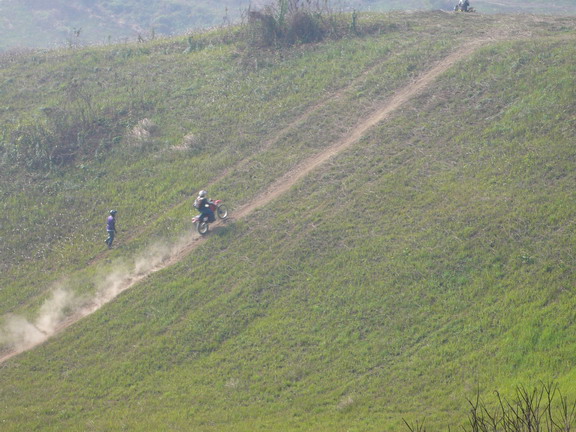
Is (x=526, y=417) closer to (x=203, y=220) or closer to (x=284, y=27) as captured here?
(x=203, y=220)

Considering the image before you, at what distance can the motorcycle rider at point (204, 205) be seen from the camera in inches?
919

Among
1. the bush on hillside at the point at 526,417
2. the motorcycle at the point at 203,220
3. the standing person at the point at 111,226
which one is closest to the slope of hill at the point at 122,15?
the standing person at the point at 111,226

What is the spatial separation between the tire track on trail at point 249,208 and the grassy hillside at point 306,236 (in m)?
0.46

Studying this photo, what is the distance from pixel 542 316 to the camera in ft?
53.3

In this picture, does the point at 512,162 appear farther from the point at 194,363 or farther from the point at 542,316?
the point at 194,363

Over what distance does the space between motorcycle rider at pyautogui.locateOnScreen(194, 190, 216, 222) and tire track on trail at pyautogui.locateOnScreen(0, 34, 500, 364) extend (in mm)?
721

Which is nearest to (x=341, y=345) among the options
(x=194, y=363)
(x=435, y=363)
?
(x=435, y=363)

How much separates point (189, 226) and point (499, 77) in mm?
16756

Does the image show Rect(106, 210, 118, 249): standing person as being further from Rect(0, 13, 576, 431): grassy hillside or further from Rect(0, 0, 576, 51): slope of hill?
Rect(0, 0, 576, 51): slope of hill

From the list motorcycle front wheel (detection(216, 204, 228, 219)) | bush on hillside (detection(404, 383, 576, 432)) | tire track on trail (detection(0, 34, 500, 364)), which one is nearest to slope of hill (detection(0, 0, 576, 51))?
tire track on trail (detection(0, 34, 500, 364))

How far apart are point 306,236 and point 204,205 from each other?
441 cm

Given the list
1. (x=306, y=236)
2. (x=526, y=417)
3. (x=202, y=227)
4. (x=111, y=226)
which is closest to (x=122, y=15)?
(x=111, y=226)

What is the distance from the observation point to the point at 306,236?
2219 centimetres

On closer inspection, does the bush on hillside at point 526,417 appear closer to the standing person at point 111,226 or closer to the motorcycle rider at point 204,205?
the motorcycle rider at point 204,205
